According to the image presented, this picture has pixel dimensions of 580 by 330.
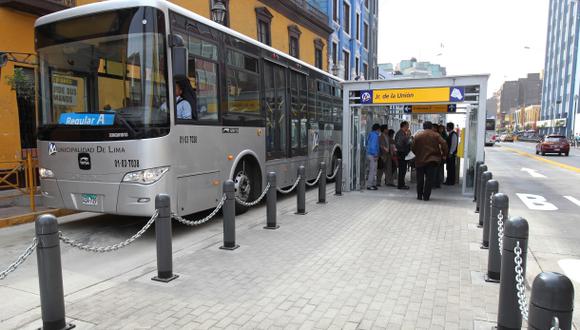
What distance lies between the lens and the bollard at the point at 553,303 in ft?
7.13

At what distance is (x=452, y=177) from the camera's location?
13.5 meters

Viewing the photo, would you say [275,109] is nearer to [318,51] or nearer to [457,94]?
[457,94]

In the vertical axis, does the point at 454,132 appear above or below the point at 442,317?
above

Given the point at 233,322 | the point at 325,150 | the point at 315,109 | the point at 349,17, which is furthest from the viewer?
the point at 349,17

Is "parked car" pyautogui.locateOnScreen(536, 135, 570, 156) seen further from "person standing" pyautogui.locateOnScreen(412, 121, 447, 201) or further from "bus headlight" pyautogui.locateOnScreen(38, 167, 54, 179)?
"bus headlight" pyautogui.locateOnScreen(38, 167, 54, 179)

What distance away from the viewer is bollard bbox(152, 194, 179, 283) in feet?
15.1

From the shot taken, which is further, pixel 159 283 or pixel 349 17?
pixel 349 17

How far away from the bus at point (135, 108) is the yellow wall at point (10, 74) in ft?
14.4

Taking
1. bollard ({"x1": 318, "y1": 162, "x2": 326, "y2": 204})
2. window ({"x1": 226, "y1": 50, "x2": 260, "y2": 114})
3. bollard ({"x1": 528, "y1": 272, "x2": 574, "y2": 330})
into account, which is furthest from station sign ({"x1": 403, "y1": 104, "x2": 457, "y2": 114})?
bollard ({"x1": 528, "y1": 272, "x2": 574, "y2": 330})

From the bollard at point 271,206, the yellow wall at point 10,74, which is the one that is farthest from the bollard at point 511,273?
the yellow wall at point 10,74

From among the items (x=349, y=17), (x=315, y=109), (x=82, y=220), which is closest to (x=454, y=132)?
(x=315, y=109)

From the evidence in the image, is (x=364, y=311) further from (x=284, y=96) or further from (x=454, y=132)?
(x=454, y=132)

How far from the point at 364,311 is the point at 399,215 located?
470cm

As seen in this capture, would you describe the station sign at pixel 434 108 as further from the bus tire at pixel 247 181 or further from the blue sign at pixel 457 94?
the bus tire at pixel 247 181
